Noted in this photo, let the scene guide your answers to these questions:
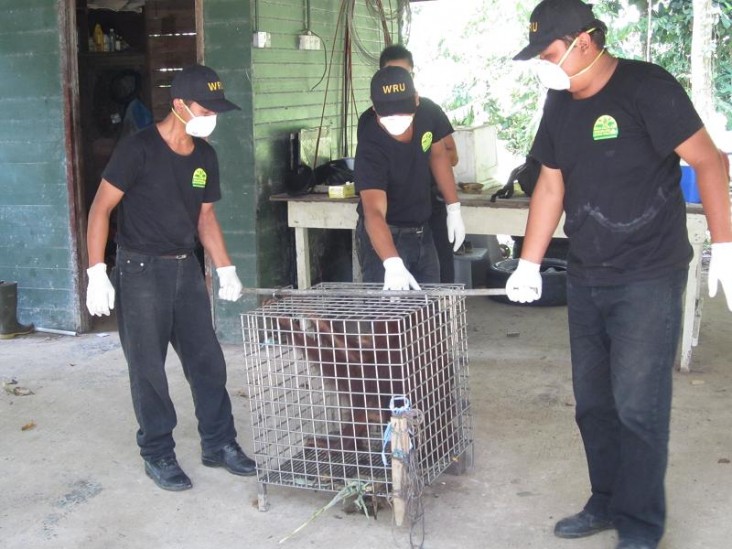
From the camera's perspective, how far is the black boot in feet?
19.0

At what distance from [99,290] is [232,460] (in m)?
0.85

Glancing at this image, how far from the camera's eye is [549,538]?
3.07m

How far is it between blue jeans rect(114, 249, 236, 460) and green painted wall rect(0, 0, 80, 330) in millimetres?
2435

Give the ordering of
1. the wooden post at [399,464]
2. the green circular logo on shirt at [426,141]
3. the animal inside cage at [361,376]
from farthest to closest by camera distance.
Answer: the green circular logo on shirt at [426,141] < the animal inside cage at [361,376] < the wooden post at [399,464]

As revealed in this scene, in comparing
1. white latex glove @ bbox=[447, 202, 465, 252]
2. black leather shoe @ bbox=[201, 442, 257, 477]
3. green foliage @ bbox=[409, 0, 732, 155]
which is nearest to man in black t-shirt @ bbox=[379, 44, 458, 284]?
white latex glove @ bbox=[447, 202, 465, 252]

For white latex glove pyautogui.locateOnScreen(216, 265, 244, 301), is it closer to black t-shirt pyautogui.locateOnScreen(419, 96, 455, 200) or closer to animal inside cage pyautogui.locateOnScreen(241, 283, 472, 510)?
animal inside cage pyautogui.locateOnScreen(241, 283, 472, 510)

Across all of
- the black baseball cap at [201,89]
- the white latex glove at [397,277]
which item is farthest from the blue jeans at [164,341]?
the white latex glove at [397,277]

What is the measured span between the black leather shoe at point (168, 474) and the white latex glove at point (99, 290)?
633 millimetres

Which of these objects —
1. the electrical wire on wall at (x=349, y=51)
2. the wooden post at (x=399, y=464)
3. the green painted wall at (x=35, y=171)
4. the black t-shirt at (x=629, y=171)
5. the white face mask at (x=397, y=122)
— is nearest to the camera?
the black t-shirt at (x=629, y=171)

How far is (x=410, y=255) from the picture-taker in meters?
4.02

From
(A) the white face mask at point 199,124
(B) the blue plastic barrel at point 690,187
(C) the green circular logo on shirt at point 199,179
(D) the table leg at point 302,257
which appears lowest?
(D) the table leg at point 302,257

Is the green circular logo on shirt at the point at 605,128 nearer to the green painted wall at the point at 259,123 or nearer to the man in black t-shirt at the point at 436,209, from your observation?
the man in black t-shirt at the point at 436,209

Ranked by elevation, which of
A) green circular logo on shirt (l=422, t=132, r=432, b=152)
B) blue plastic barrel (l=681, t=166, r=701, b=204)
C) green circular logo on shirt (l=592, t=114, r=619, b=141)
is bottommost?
blue plastic barrel (l=681, t=166, r=701, b=204)

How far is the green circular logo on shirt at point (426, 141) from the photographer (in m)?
3.97
